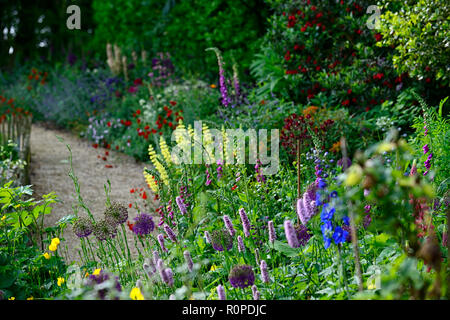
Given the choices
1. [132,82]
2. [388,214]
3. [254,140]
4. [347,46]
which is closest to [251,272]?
[388,214]

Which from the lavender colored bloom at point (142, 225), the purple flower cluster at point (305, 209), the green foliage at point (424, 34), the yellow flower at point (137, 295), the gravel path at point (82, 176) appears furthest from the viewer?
the gravel path at point (82, 176)

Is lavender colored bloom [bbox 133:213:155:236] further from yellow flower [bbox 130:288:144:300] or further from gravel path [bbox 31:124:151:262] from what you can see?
gravel path [bbox 31:124:151:262]

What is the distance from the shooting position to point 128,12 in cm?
1027

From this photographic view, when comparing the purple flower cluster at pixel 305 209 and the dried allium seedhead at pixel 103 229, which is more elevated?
the purple flower cluster at pixel 305 209

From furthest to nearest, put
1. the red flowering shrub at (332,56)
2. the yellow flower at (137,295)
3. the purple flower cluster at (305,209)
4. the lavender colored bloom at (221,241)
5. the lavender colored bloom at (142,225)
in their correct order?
1. the red flowering shrub at (332,56)
2. the lavender colored bloom at (142,225)
3. the lavender colored bloom at (221,241)
4. the purple flower cluster at (305,209)
5. the yellow flower at (137,295)

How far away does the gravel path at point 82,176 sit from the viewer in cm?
527

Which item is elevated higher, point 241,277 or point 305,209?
point 305,209

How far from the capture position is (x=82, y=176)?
20.6ft

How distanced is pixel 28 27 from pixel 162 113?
318 inches

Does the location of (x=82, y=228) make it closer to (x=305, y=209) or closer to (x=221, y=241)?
(x=221, y=241)

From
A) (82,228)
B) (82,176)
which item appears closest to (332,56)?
(82,176)

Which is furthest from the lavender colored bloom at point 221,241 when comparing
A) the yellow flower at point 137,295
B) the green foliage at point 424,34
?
the green foliage at point 424,34

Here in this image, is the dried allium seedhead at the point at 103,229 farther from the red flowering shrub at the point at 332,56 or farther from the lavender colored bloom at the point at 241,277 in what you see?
the red flowering shrub at the point at 332,56

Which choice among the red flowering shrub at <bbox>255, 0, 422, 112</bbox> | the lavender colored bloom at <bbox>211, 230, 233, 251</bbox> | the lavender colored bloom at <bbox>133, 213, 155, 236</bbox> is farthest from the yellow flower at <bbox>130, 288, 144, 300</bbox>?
the red flowering shrub at <bbox>255, 0, 422, 112</bbox>
